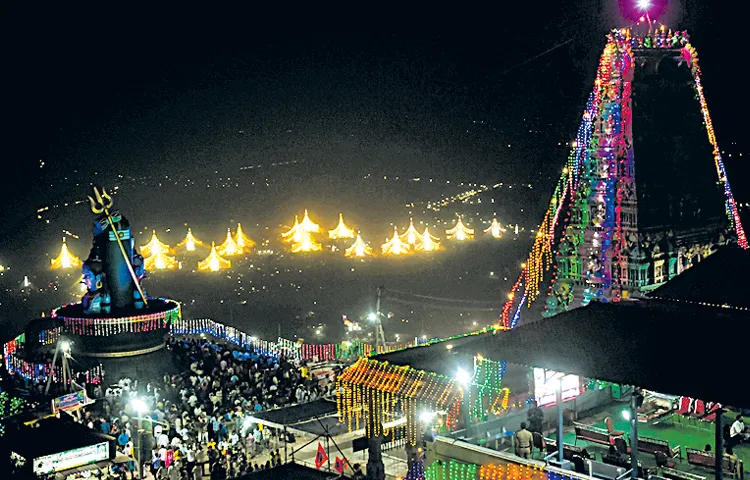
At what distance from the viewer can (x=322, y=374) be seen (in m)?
26.3

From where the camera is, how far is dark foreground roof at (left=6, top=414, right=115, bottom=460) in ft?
52.2

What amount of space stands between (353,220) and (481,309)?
42.7 metres

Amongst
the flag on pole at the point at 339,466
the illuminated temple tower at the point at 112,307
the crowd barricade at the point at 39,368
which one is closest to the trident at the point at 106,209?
the illuminated temple tower at the point at 112,307

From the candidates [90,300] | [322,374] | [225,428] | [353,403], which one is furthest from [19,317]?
[353,403]

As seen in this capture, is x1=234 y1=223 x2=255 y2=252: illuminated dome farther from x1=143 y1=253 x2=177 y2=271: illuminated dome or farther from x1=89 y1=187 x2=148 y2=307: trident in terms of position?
x1=89 y1=187 x2=148 y2=307: trident

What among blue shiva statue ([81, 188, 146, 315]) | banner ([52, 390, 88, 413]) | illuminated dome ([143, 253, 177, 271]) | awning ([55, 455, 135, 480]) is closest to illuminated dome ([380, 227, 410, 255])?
illuminated dome ([143, 253, 177, 271])

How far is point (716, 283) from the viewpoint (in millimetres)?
17875

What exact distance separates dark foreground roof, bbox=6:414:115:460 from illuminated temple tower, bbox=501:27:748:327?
48.2ft

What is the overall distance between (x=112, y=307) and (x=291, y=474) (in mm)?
17215

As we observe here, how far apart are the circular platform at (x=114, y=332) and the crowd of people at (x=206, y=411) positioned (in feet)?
4.44

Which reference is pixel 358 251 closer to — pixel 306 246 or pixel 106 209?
pixel 306 246

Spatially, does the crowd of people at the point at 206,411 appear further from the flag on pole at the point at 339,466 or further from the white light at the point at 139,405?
the flag on pole at the point at 339,466

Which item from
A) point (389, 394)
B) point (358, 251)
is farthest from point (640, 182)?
point (358, 251)

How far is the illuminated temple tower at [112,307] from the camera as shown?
94.0 ft
